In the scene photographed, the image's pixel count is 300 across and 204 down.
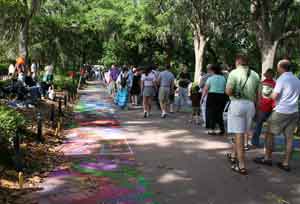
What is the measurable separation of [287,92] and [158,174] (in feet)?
8.05

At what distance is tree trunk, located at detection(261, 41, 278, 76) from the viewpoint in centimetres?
1572

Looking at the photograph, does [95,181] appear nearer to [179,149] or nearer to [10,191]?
[10,191]

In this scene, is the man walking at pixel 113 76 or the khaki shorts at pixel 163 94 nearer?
the khaki shorts at pixel 163 94

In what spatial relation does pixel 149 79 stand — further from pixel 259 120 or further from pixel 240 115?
pixel 240 115

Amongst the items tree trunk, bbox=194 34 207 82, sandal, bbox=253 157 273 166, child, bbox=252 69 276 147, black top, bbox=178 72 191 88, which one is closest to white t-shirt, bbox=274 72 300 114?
sandal, bbox=253 157 273 166

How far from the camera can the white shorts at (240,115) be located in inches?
Result: 280

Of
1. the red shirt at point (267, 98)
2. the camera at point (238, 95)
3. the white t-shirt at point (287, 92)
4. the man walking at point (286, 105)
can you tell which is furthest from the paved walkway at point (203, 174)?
the camera at point (238, 95)

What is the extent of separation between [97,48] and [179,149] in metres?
37.8

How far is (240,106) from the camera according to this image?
7.14 meters

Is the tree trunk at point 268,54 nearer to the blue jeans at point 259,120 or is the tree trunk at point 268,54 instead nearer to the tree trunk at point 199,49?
the blue jeans at point 259,120

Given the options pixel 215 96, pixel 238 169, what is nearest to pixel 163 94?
pixel 215 96

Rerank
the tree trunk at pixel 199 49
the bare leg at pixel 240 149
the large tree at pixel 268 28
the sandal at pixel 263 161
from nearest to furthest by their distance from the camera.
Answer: the bare leg at pixel 240 149, the sandal at pixel 263 161, the large tree at pixel 268 28, the tree trunk at pixel 199 49

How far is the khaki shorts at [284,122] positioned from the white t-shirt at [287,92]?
0.08 m

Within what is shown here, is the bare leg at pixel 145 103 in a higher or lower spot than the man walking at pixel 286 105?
lower
